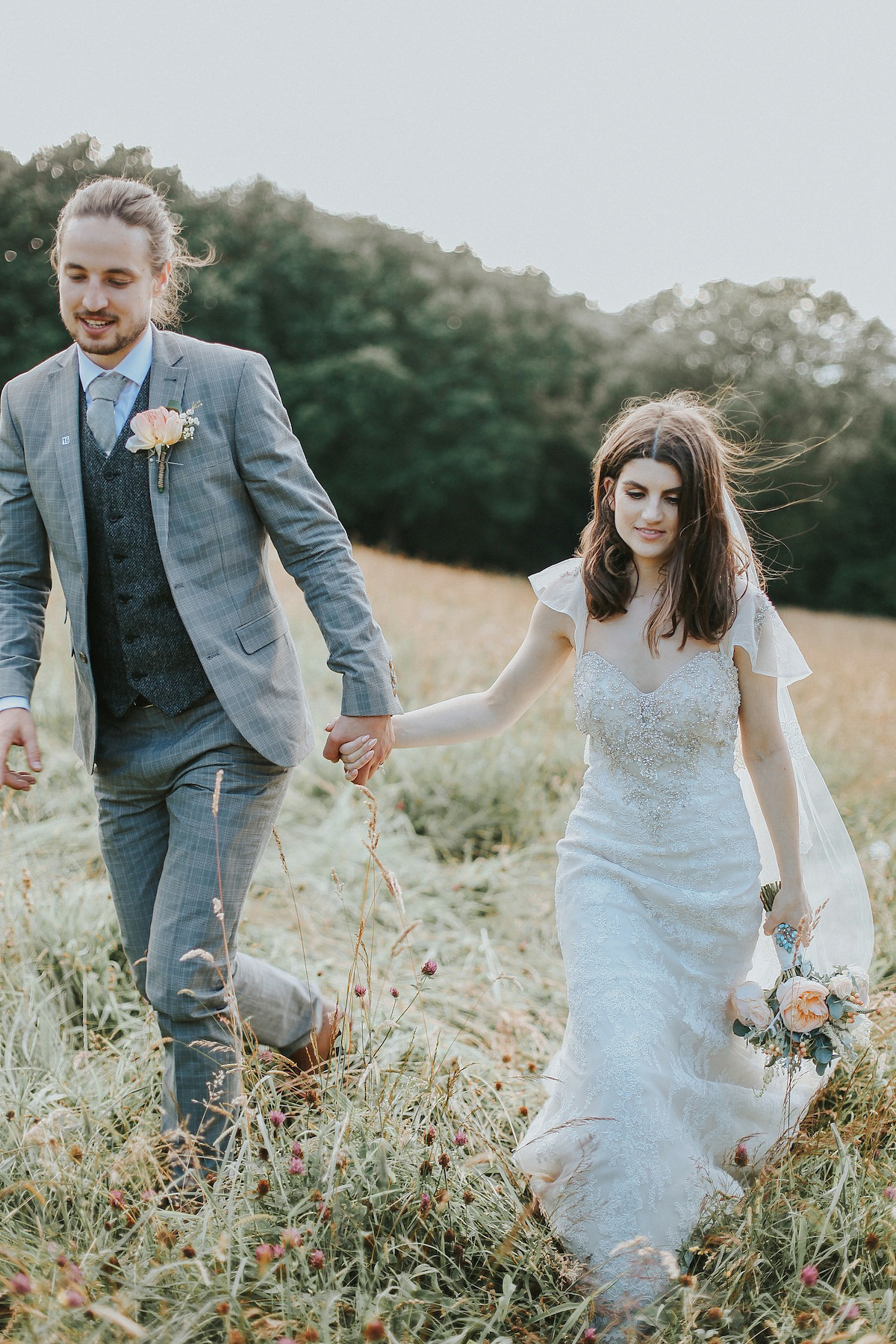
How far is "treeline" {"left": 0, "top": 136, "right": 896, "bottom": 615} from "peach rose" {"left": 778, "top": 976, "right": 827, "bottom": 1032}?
26376 mm

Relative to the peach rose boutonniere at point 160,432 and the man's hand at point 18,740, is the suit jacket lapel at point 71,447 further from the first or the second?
the man's hand at point 18,740

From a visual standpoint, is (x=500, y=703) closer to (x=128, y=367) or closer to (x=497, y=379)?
(x=128, y=367)

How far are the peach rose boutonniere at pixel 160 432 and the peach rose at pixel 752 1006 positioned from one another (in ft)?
6.55

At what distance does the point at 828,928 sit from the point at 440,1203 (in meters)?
1.60

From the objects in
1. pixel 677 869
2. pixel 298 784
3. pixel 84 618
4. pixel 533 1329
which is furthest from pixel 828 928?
pixel 298 784

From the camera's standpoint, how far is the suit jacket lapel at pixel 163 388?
2.62 meters

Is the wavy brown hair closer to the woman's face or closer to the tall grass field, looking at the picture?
the woman's face

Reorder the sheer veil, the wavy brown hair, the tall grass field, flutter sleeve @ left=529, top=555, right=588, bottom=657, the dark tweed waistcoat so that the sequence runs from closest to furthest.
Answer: the tall grass field < the dark tweed waistcoat < the wavy brown hair < flutter sleeve @ left=529, top=555, right=588, bottom=657 < the sheer veil

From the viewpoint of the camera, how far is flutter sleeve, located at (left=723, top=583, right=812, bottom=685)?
2840 millimetres

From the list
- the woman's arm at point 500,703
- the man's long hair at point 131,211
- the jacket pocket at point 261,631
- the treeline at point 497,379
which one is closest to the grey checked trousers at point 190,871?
the jacket pocket at point 261,631

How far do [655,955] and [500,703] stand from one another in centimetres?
86

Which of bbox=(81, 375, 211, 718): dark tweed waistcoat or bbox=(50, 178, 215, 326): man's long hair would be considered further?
bbox=(81, 375, 211, 718): dark tweed waistcoat

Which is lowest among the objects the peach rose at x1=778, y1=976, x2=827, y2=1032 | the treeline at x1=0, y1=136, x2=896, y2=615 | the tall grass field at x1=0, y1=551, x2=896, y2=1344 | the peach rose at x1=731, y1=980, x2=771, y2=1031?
the tall grass field at x1=0, y1=551, x2=896, y2=1344

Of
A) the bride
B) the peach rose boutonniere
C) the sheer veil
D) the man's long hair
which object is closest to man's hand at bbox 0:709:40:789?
the peach rose boutonniere
